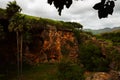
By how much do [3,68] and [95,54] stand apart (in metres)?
23.1

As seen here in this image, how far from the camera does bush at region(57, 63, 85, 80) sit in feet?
189

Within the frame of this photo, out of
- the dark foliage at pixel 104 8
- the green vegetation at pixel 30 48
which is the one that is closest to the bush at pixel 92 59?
the green vegetation at pixel 30 48

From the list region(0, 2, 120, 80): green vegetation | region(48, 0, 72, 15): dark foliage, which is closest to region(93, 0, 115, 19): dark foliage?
region(48, 0, 72, 15): dark foliage

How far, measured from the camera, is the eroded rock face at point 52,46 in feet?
272

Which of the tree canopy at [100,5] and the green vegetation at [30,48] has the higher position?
the tree canopy at [100,5]

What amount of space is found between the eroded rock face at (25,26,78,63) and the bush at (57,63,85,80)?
22467mm

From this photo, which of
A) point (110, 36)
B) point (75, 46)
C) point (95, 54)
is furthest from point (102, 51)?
point (110, 36)

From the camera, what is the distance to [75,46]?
93.4 meters

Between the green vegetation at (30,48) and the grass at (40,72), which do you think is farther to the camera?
the grass at (40,72)

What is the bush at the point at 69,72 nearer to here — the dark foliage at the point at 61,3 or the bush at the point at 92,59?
the bush at the point at 92,59

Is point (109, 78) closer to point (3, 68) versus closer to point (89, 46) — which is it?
point (89, 46)

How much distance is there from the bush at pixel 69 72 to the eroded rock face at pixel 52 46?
22.5 meters

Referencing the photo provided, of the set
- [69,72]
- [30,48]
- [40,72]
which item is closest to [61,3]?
[69,72]

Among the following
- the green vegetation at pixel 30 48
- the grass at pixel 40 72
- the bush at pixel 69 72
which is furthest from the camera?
the grass at pixel 40 72
